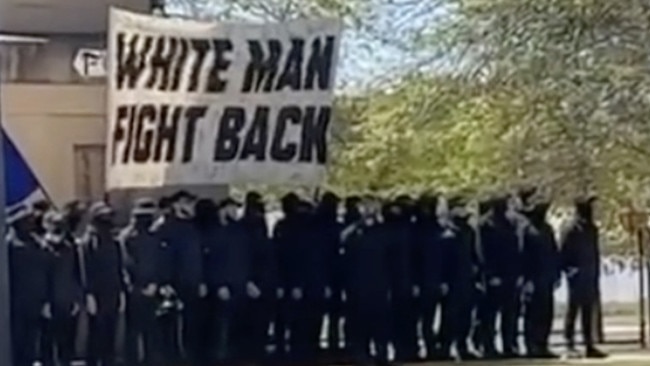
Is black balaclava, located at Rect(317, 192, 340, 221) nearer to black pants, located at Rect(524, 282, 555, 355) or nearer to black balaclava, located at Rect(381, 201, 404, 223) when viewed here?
black balaclava, located at Rect(381, 201, 404, 223)

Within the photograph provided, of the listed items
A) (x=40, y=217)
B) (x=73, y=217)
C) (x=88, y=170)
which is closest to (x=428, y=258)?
(x=73, y=217)

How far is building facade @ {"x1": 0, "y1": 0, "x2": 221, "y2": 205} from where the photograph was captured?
15.9 m

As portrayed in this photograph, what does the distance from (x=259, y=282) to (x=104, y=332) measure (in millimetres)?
1198

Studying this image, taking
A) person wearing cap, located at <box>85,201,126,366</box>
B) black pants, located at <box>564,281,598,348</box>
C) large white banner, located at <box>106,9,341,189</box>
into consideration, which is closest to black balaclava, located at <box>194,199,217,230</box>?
person wearing cap, located at <box>85,201,126,366</box>

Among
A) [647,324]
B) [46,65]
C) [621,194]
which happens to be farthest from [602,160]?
[647,324]

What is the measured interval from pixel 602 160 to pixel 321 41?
19.8 feet

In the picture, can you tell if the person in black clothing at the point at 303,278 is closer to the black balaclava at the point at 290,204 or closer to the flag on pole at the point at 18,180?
the black balaclava at the point at 290,204

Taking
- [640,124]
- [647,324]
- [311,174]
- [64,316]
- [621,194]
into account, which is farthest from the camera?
[647,324]

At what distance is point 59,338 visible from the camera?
1331cm

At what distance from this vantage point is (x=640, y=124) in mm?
7812

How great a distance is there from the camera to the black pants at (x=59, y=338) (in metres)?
13.2

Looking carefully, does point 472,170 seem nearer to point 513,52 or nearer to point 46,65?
point 46,65

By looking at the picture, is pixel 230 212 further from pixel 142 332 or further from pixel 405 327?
pixel 405 327

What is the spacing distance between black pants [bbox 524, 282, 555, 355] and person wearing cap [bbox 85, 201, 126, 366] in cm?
336
